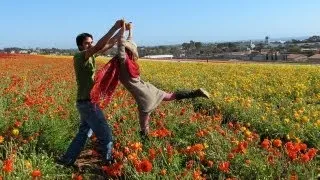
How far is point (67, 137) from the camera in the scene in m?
7.27

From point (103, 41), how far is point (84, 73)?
2.21 ft

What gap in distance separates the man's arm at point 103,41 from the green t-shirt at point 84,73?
0.22 metres

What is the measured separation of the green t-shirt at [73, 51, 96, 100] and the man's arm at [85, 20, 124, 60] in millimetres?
216

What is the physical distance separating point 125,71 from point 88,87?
19.6 inches

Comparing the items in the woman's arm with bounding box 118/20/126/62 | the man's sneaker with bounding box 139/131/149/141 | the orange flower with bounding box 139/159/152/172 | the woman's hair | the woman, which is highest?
the woman's arm with bounding box 118/20/126/62

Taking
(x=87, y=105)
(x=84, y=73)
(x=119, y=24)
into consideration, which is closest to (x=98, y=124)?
(x=87, y=105)

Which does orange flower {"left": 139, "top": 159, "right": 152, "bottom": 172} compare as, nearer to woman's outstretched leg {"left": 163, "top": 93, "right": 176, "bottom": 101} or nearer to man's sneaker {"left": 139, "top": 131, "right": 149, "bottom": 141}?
man's sneaker {"left": 139, "top": 131, "right": 149, "bottom": 141}

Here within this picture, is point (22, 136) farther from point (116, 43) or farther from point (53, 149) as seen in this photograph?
point (116, 43)

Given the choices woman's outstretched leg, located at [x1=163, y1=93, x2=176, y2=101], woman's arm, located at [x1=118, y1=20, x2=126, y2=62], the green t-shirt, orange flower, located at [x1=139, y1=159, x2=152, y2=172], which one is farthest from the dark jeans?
orange flower, located at [x1=139, y1=159, x2=152, y2=172]

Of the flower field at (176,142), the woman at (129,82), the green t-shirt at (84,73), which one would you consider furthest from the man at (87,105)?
the flower field at (176,142)

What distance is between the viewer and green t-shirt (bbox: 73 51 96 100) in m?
5.96

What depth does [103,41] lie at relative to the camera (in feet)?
18.0

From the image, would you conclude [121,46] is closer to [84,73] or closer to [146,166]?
[84,73]

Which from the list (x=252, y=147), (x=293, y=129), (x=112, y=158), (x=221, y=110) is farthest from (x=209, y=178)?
(x=221, y=110)
